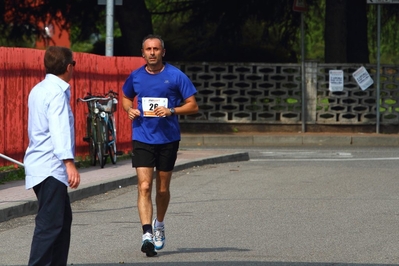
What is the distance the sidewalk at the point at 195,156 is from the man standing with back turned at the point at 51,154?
4116 mm

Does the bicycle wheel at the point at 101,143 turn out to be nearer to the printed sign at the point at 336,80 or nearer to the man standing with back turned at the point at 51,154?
the man standing with back turned at the point at 51,154

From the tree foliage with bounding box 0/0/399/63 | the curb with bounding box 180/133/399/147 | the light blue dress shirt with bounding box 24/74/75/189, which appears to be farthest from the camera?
the tree foliage with bounding box 0/0/399/63

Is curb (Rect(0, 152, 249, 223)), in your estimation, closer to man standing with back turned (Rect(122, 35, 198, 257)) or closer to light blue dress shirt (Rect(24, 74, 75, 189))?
man standing with back turned (Rect(122, 35, 198, 257))

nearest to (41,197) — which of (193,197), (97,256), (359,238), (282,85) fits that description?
(97,256)

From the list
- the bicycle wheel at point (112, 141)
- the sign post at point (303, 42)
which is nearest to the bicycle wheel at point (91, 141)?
the bicycle wheel at point (112, 141)

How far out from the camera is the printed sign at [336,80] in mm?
24922

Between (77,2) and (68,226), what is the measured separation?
67.4ft

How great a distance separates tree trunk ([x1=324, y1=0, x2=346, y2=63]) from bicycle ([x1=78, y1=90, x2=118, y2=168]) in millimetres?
10080

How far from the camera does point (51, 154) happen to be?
6715 mm

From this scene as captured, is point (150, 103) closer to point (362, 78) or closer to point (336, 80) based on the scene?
point (336, 80)

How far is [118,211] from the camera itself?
39.0ft

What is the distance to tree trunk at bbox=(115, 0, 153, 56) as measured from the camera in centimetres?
2592

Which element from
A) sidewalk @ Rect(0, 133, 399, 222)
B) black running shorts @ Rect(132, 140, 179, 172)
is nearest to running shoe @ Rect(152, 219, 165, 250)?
black running shorts @ Rect(132, 140, 179, 172)

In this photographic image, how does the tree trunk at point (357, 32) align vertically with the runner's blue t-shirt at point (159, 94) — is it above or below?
above
